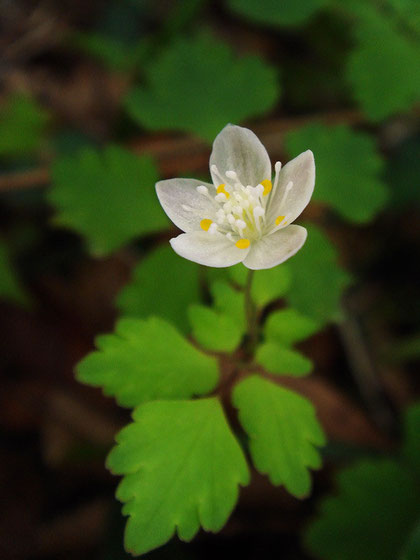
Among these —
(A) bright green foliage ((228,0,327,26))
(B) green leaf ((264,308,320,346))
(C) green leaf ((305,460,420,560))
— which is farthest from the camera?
(A) bright green foliage ((228,0,327,26))

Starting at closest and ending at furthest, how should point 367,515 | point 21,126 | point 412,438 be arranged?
point 367,515 → point 412,438 → point 21,126

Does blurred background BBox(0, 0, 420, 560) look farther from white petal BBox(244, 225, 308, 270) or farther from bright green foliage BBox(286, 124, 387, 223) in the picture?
white petal BBox(244, 225, 308, 270)

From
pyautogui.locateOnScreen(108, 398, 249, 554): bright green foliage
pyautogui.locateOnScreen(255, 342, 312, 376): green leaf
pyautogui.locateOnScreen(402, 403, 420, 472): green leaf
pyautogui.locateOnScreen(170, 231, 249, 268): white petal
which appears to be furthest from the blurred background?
pyautogui.locateOnScreen(108, 398, 249, 554): bright green foliage

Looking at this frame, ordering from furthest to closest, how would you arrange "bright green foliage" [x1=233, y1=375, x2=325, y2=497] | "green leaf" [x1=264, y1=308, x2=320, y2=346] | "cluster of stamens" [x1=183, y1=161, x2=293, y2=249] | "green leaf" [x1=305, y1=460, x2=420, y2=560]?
"green leaf" [x1=305, y1=460, x2=420, y2=560] < "green leaf" [x1=264, y1=308, x2=320, y2=346] < "cluster of stamens" [x1=183, y1=161, x2=293, y2=249] < "bright green foliage" [x1=233, y1=375, x2=325, y2=497]

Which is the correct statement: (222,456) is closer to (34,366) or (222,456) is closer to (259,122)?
(34,366)

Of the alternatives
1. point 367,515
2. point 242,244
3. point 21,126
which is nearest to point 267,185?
point 242,244

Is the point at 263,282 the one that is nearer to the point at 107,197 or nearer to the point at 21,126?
the point at 107,197

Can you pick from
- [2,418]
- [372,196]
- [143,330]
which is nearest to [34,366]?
[2,418]
